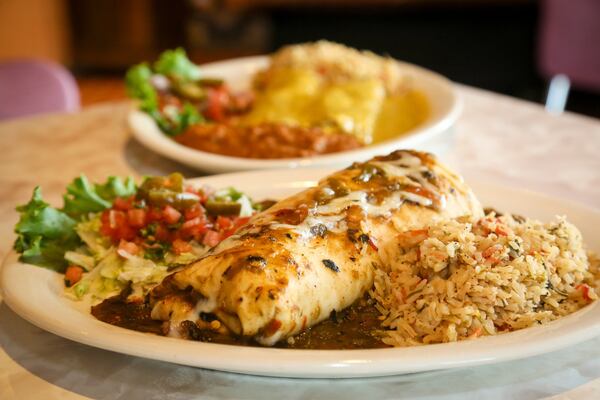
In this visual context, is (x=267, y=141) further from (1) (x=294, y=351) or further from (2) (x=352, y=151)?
(1) (x=294, y=351)

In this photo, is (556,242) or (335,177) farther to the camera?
(335,177)

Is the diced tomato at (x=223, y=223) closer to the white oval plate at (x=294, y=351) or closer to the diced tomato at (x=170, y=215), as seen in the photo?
the diced tomato at (x=170, y=215)

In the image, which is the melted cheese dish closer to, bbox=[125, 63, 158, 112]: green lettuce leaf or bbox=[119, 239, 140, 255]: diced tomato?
bbox=[125, 63, 158, 112]: green lettuce leaf

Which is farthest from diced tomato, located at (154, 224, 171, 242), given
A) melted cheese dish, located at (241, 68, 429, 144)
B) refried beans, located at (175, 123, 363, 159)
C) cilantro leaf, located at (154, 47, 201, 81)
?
cilantro leaf, located at (154, 47, 201, 81)

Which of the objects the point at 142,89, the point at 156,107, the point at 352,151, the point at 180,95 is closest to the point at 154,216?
the point at 352,151

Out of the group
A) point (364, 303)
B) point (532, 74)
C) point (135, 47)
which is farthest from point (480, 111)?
point (135, 47)

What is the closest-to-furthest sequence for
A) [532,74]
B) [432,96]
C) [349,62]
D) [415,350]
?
1. [415,350]
2. [432,96]
3. [349,62]
4. [532,74]

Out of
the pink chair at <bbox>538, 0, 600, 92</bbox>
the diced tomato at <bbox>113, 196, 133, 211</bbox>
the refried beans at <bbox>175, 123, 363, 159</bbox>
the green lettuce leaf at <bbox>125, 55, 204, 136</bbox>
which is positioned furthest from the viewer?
the pink chair at <bbox>538, 0, 600, 92</bbox>

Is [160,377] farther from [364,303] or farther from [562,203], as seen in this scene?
[562,203]
